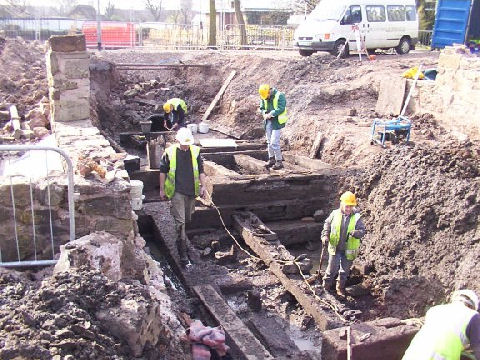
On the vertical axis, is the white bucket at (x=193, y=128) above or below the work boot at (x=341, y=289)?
above

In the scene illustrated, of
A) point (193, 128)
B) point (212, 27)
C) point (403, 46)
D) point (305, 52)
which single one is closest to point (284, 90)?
point (193, 128)

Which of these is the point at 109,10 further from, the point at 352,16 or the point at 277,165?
the point at 277,165

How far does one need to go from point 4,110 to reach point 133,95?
279 inches

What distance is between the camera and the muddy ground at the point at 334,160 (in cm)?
328

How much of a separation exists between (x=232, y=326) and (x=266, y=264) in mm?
2103

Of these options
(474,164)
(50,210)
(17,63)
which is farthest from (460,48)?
(17,63)

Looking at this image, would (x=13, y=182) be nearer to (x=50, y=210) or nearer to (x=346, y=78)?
(x=50, y=210)

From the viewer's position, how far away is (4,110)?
9.45m

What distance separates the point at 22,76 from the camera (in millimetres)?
12797

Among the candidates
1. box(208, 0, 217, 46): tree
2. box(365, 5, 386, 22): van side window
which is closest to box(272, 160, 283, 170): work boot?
box(365, 5, 386, 22): van side window

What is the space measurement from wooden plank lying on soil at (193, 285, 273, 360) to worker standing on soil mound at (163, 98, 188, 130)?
720 centimetres

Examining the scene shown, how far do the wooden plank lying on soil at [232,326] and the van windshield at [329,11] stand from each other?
542 inches

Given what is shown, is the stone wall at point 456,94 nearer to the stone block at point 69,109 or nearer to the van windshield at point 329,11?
the van windshield at point 329,11

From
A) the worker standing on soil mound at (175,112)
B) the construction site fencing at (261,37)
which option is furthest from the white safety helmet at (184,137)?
the construction site fencing at (261,37)
